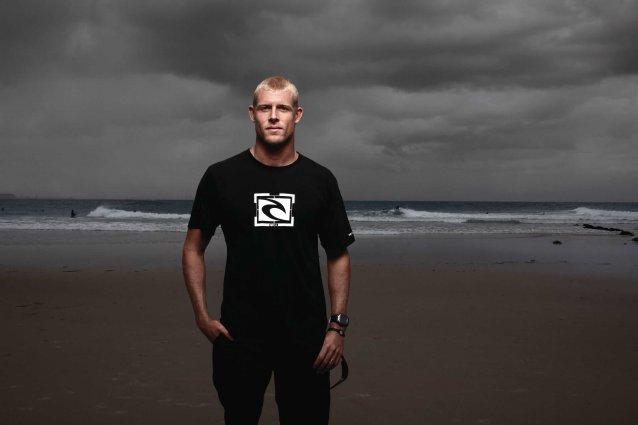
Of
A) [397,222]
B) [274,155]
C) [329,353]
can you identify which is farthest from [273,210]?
[397,222]

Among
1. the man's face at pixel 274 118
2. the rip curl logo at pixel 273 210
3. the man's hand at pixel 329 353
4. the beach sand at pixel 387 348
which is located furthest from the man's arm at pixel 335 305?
Answer: the beach sand at pixel 387 348

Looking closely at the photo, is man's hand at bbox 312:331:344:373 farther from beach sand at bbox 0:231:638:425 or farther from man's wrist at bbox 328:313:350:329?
beach sand at bbox 0:231:638:425

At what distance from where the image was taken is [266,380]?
102 inches

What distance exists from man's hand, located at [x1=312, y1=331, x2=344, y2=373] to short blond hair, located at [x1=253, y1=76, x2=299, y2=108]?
115 centimetres

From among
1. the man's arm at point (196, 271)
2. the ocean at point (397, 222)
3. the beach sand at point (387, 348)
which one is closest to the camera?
the man's arm at point (196, 271)

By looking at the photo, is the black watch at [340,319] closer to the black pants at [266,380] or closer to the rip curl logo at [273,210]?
the black pants at [266,380]

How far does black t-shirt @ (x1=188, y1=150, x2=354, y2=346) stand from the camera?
2.51 meters

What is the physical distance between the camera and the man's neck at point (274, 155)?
101 inches

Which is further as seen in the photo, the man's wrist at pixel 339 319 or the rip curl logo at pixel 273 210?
the man's wrist at pixel 339 319

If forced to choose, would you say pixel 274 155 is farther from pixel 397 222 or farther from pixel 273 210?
pixel 397 222

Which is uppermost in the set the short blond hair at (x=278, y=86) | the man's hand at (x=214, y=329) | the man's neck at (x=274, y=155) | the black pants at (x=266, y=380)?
the short blond hair at (x=278, y=86)

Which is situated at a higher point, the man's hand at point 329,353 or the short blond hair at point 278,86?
the short blond hair at point 278,86

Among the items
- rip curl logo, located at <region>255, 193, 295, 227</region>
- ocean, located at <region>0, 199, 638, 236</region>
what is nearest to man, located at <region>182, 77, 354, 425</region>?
rip curl logo, located at <region>255, 193, 295, 227</region>

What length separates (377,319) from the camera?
25.4 ft
